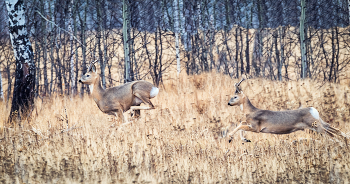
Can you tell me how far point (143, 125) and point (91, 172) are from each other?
222 centimetres

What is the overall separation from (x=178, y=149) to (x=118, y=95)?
221 cm

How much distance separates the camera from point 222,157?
5.07 meters

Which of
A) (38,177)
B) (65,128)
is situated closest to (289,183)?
(38,177)

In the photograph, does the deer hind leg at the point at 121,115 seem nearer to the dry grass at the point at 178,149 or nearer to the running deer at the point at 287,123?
the dry grass at the point at 178,149

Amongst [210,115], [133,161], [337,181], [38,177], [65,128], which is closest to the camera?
[337,181]

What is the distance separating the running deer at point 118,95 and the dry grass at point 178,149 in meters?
0.32

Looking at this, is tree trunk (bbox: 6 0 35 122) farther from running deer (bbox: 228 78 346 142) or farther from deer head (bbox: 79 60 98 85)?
running deer (bbox: 228 78 346 142)

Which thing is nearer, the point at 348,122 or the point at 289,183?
the point at 289,183

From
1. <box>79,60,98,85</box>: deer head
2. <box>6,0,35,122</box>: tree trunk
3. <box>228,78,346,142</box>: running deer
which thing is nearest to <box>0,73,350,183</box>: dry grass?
<box>228,78,346,142</box>: running deer

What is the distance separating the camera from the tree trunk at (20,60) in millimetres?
7473

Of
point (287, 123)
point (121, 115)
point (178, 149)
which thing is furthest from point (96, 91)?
point (287, 123)

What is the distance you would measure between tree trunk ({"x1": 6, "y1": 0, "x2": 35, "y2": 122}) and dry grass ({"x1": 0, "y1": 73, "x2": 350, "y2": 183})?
42 centimetres

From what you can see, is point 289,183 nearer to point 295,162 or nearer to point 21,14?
point 295,162

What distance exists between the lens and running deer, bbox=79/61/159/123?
7035 mm
